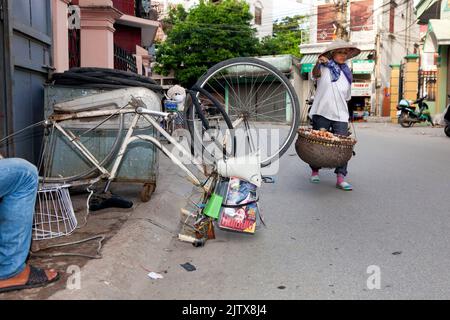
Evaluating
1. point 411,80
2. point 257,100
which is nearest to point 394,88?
point 411,80

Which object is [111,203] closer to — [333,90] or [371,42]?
[333,90]

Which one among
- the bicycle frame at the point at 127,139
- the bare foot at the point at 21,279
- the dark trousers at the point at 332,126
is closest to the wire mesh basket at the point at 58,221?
the bicycle frame at the point at 127,139

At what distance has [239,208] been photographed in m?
3.64

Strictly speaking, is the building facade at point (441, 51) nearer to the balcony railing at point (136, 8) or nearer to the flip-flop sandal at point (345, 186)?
the balcony railing at point (136, 8)

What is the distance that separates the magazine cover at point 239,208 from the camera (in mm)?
3635

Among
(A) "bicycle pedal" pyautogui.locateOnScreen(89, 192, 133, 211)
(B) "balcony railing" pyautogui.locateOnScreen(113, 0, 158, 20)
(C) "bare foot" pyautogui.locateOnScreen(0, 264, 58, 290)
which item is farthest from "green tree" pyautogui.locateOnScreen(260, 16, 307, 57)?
(C) "bare foot" pyautogui.locateOnScreen(0, 264, 58, 290)

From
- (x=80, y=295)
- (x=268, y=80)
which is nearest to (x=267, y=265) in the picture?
(x=80, y=295)

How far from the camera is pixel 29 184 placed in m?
2.60

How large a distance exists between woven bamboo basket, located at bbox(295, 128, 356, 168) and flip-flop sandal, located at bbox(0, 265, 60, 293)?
302cm

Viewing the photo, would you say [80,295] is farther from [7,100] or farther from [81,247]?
[7,100]

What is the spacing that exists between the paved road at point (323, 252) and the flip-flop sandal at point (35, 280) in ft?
0.67

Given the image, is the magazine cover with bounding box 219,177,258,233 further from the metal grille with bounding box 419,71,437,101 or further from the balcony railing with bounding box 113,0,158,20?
the metal grille with bounding box 419,71,437,101
